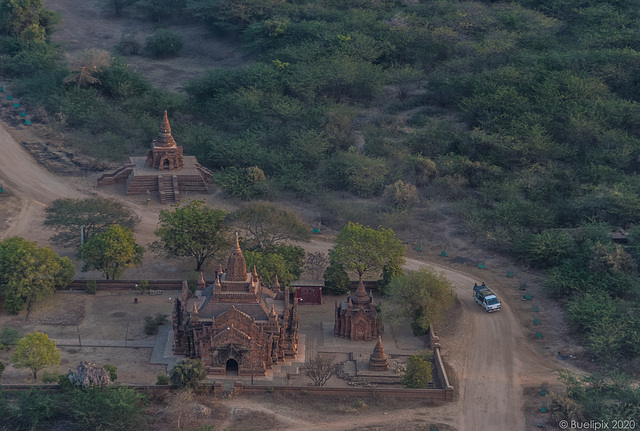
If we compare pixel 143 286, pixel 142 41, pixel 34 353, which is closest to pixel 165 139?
pixel 143 286

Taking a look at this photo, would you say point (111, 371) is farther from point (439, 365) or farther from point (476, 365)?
point (476, 365)

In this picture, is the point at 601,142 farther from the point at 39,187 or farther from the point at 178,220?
the point at 39,187

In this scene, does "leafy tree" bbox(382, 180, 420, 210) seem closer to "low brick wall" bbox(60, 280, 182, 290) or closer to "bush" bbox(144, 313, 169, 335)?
"low brick wall" bbox(60, 280, 182, 290)

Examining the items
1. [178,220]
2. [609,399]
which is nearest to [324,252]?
[178,220]

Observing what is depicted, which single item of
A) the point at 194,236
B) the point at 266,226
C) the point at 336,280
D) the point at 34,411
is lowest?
the point at 34,411

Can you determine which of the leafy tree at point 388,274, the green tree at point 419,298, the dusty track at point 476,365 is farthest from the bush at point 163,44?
the green tree at point 419,298

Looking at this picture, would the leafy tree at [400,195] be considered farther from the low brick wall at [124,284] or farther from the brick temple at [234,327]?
the brick temple at [234,327]

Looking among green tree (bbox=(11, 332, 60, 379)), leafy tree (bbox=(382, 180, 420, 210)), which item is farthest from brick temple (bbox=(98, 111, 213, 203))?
green tree (bbox=(11, 332, 60, 379))
